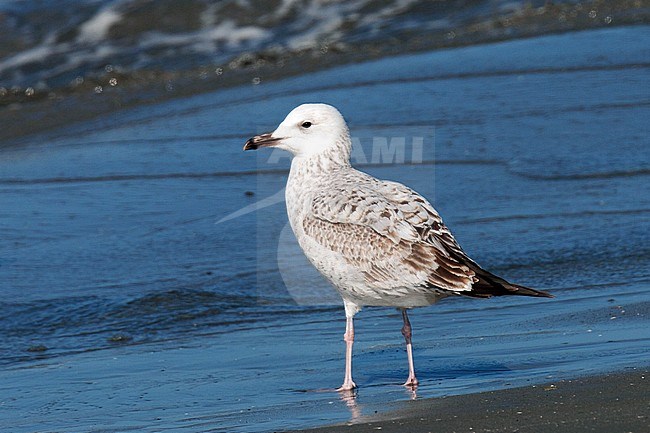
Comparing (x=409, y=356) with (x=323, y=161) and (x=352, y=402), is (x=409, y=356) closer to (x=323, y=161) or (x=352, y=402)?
(x=352, y=402)

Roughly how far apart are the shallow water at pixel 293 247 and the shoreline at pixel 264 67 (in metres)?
0.62

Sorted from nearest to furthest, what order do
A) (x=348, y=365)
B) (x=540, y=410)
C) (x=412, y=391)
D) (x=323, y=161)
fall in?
1. (x=540, y=410)
2. (x=412, y=391)
3. (x=348, y=365)
4. (x=323, y=161)

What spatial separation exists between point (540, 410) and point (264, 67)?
946cm

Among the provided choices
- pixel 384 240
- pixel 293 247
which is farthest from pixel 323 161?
pixel 293 247

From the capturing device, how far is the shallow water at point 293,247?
501 centimetres

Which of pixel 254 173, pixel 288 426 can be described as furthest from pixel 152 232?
pixel 288 426

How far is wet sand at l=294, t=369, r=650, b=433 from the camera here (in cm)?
390

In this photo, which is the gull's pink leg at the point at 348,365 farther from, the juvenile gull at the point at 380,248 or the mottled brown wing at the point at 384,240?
the mottled brown wing at the point at 384,240

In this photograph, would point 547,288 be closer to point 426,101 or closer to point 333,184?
point 333,184

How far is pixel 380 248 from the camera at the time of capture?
506 cm

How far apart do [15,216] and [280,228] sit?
1.84 metres

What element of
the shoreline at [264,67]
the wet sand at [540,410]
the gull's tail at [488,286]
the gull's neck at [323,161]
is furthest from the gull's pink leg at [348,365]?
the shoreline at [264,67]

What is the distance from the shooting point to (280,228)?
25.3 ft

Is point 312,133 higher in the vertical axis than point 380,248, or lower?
higher
